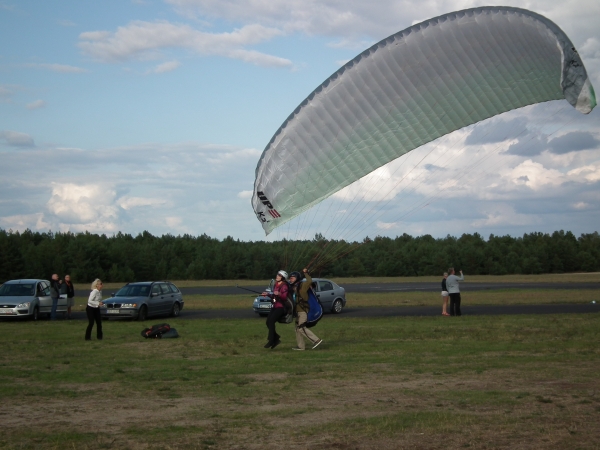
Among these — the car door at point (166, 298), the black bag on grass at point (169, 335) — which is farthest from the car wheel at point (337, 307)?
the black bag on grass at point (169, 335)

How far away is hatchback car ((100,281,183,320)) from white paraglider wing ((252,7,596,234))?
31.1ft

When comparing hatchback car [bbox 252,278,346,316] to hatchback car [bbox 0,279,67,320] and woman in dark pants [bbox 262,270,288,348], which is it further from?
woman in dark pants [bbox 262,270,288,348]

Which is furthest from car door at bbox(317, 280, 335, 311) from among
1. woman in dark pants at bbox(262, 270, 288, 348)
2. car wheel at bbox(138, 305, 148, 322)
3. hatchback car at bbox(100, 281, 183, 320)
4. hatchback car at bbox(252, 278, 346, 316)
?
woman in dark pants at bbox(262, 270, 288, 348)

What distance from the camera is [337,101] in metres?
14.4

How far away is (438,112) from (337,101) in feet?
6.92

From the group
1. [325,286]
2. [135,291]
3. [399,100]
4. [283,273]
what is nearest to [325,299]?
[325,286]

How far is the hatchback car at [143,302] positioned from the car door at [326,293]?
16.9 ft

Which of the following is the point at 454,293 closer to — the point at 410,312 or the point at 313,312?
the point at 410,312

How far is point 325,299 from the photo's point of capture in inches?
1000

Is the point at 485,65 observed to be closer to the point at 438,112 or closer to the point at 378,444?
the point at 438,112

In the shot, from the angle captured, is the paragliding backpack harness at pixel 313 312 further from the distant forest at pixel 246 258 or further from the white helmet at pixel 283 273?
the distant forest at pixel 246 258

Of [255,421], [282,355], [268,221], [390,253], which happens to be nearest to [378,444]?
[255,421]

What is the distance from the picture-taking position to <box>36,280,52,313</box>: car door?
23.8m

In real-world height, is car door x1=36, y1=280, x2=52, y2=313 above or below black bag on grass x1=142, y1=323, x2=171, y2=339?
above
